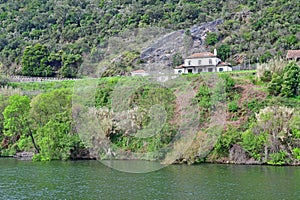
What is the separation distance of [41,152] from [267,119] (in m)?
20.6

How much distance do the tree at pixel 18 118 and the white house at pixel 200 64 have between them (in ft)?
71.3

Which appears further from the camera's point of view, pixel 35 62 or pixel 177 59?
pixel 35 62

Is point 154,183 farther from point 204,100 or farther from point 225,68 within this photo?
point 225,68

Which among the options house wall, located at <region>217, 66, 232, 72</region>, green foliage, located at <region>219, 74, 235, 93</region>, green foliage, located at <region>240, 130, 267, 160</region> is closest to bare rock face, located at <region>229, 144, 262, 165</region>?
green foliage, located at <region>240, 130, 267, 160</region>

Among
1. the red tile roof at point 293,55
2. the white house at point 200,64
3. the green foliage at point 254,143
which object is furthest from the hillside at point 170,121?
A: the white house at point 200,64

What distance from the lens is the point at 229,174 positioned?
103 ft

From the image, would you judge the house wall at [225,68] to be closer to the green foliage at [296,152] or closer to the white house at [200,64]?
the white house at [200,64]

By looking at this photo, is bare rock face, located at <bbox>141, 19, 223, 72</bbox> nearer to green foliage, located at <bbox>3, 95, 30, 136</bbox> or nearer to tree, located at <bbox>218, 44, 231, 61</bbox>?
tree, located at <bbox>218, 44, 231, 61</bbox>

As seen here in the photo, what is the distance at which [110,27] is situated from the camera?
8431cm

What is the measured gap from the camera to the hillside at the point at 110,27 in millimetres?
66938

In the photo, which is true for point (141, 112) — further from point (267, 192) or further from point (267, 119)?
point (267, 192)

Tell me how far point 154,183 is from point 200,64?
33.8m

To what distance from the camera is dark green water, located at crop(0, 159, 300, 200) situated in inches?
969

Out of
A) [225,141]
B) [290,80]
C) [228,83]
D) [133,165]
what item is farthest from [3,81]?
[290,80]
